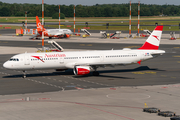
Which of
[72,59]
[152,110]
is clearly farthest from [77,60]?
[152,110]

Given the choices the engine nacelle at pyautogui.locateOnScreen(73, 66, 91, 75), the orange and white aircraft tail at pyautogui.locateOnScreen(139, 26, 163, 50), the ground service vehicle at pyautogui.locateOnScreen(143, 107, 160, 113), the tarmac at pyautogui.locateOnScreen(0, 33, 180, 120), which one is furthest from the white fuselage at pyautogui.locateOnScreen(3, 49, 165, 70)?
the ground service vehicle at pyautogui.locateOnScreen(143, 107, 160, 113)

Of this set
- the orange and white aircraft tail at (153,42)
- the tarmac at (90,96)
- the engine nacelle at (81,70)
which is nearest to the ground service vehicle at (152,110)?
the tarmac at (90,96)

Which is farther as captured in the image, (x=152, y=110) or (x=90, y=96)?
(x=90, y=96)

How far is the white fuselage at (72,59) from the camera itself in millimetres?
52250

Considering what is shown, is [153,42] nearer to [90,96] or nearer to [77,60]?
[77,60]

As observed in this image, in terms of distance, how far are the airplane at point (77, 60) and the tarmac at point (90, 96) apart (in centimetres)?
214

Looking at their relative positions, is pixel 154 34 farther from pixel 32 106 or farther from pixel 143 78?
pixel 32 106

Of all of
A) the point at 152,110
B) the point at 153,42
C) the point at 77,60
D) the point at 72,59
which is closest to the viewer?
the point at 152,110

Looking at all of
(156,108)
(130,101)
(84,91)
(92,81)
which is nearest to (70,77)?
(92,81)

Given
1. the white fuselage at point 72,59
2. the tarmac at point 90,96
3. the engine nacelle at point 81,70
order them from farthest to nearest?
the engine nacelle at point 81,70, the white fuselage at point 72,59, the tarmac at point 90,96

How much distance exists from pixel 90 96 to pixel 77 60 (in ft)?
52.2

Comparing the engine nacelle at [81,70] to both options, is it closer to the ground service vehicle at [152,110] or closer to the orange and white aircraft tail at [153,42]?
the orange and white aircraft tail at [153,42]

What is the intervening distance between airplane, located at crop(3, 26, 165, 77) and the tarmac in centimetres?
214

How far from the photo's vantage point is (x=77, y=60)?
5494cm
